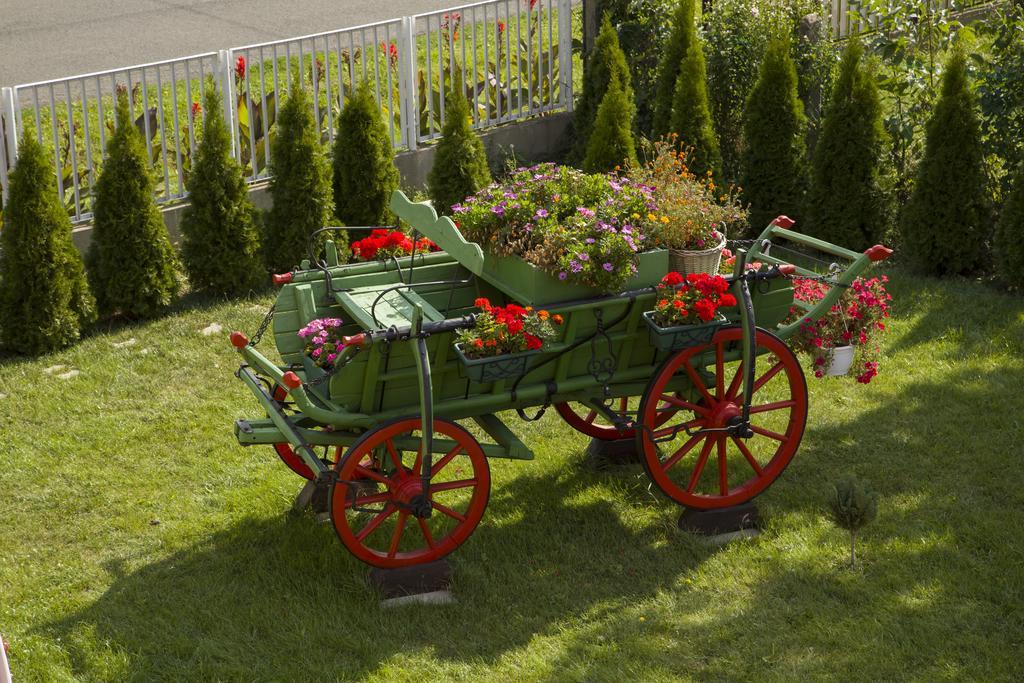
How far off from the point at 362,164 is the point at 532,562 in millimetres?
3930

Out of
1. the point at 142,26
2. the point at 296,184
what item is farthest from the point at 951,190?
the point at 142,26

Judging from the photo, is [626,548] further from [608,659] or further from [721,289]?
[721,289]

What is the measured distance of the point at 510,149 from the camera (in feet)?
33.7

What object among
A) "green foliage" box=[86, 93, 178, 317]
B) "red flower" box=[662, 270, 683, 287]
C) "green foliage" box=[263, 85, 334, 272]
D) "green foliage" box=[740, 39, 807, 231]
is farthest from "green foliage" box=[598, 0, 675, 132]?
"red flower" box=[662, 270, 683, 287]

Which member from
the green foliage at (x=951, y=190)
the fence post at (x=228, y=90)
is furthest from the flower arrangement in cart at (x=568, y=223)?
the fence post at (x=228, y=90)

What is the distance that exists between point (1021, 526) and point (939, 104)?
355cm

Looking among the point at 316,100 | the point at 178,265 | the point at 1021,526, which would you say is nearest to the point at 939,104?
the point at 1021,526

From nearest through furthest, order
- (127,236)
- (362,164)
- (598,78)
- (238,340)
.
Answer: (238,340), (127,236), (362,164), (598,78)

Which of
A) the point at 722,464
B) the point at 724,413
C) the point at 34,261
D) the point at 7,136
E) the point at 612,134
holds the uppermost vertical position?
the point at 7,136

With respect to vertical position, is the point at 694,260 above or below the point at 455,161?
above

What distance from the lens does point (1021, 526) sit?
5496 mm

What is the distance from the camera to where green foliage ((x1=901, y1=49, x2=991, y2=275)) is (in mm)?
8102

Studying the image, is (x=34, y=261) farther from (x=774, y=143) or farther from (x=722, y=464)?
(x=774, y=143)

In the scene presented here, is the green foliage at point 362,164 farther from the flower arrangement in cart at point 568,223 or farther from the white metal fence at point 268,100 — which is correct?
the flower arrangement in cart at point 568,223
